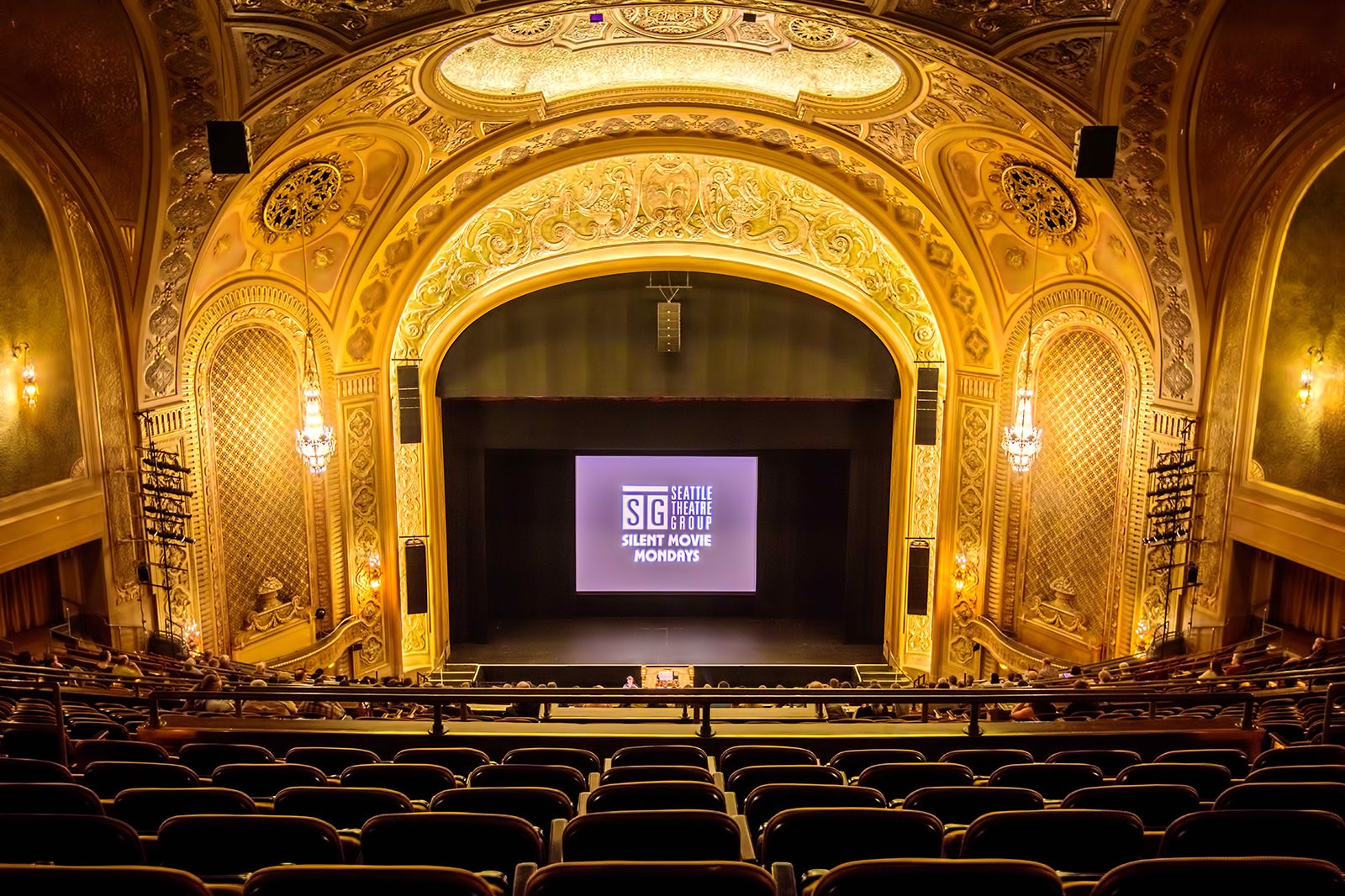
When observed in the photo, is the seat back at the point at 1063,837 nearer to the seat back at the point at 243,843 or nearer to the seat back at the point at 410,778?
the seat back at the point at 243,843

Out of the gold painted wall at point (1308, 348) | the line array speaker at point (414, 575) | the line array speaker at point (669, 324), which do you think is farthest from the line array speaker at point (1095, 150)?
the line array speaker at point (414, 575)

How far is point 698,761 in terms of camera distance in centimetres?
532

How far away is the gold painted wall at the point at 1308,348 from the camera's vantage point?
9461 millimetres

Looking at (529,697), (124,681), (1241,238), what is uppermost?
(1241,238)

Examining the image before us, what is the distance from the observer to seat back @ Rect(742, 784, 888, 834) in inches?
156

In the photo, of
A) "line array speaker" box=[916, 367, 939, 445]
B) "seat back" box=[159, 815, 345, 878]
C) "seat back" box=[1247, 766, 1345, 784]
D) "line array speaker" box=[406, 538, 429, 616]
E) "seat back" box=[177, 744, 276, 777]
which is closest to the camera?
"seat back" box=[159, 815, 345, 878]

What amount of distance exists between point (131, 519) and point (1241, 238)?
11815 mm

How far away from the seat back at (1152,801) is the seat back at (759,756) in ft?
5.20

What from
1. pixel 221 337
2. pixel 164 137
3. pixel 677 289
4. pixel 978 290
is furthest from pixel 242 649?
pixel 978 290

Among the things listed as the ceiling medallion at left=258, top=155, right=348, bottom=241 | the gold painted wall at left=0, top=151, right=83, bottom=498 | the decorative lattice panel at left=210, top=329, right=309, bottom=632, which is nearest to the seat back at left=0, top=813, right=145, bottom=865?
the gold painted wall at left=0, top=151, right=83, bottom=498

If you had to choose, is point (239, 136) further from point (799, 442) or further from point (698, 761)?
point (799, 442)

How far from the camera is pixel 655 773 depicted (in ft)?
15.4

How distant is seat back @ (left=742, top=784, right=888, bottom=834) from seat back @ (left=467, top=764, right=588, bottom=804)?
3.12ft

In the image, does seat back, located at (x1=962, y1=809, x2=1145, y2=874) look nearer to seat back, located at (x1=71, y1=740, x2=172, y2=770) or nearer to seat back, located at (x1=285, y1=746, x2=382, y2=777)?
seat back, located at (x1=285, y1=746, x2=382, y2=777)
